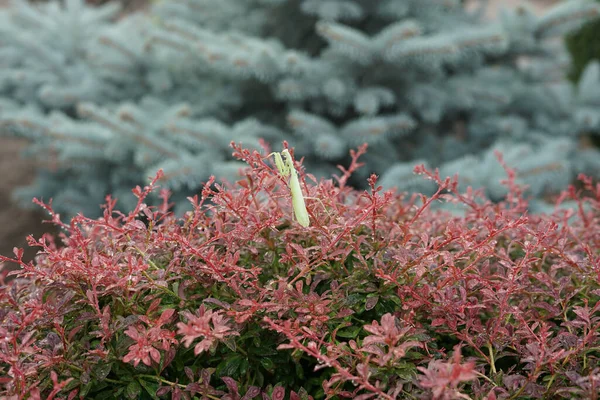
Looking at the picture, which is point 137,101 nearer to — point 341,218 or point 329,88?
point 329,88

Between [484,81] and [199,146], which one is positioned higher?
[484,81]

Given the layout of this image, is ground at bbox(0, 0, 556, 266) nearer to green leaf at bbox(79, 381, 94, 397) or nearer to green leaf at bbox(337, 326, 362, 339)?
green leaf at bbox(79, 381, 94, 397)

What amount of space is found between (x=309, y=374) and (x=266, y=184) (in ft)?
1.20

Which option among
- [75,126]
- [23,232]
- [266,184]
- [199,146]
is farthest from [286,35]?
[266,184]

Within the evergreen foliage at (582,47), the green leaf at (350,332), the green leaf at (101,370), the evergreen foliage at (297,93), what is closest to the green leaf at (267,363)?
the green leaf at (350,332)

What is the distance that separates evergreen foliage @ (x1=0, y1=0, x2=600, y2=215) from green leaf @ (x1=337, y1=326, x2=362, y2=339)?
165 centimetres

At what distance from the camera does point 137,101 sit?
11.3 ft

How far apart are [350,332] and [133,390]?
0.36 metres

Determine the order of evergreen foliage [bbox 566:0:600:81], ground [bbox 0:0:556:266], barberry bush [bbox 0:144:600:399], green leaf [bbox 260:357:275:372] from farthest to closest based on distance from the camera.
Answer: evergreen foliage [bbox 566:0:600:81] → ground [bbox 0:0:556:266] → green leaf [bbox 260:357:275:372] → barberry bush [bbox 0:144:600:399]

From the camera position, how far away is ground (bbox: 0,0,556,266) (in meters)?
3.37

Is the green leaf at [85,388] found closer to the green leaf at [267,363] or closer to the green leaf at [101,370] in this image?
the green leaf at [101,370]

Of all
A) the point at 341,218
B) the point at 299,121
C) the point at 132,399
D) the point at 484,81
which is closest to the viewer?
the point at 132,399

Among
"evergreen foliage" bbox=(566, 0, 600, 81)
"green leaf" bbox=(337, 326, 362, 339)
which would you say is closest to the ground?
"evergreen foliage" bbox=(566, 0, 600, 81)

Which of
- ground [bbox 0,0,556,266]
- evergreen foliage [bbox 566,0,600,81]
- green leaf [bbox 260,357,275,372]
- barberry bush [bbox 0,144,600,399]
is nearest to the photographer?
barberry bush [bbox 0,144,600,399]
